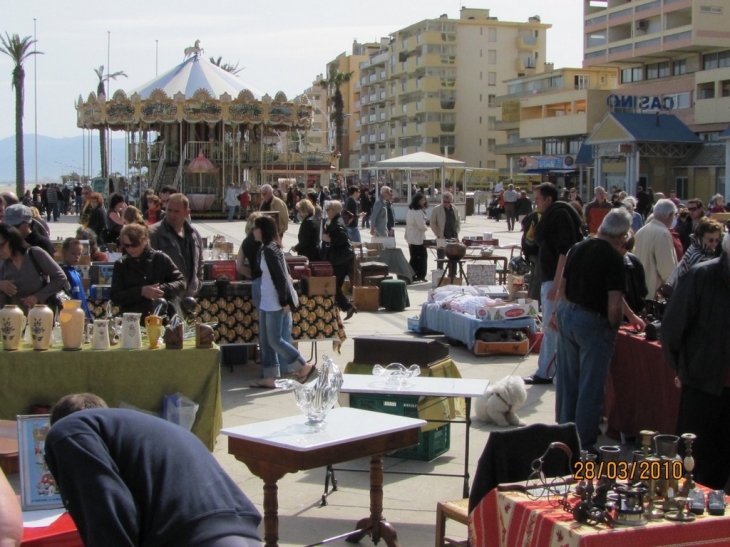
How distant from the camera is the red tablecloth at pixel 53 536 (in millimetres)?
4277

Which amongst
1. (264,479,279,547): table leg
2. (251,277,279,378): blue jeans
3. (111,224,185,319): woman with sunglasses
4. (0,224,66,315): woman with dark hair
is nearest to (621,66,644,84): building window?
(251,277,279,378): blue jeans

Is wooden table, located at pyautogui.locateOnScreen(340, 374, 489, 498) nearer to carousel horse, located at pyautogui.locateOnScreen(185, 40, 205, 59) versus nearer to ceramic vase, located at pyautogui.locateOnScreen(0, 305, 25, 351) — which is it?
ceramic vase, located at pyautogui.locateOnScreen(0, 305, 25, 351)

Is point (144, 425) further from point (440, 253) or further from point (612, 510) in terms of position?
point (440, 253)

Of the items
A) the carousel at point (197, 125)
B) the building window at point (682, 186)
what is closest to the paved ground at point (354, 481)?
the carousel at point (197, 125)

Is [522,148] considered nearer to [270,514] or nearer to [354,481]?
[354,481]

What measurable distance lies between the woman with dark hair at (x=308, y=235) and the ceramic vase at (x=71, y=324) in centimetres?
622

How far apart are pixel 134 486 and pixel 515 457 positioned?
2025 mm

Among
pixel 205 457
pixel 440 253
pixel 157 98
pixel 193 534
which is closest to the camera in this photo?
pixel 193 534

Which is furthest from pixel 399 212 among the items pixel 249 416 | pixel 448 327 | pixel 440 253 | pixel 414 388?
pixel 414 388

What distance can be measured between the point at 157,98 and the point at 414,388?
109ft

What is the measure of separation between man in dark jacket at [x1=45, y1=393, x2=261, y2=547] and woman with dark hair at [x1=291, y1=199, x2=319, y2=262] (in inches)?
389

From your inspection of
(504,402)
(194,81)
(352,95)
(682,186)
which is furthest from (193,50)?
(352,95)

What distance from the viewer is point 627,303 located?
7.75 meters

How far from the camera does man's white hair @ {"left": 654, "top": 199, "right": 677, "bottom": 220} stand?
30.8 ft
